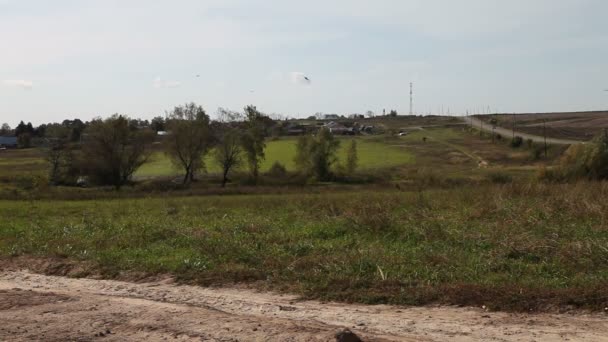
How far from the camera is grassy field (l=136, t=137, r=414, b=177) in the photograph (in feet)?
255

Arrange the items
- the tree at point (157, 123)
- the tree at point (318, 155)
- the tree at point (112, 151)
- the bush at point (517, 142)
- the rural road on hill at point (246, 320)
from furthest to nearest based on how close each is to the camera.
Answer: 1. the tree at point (157, 123)
2. the bush at point (517, 142)
3. the tree at point (318, 155)
4. the tree at point (112, 151)
5. the rural road on hill at point (246, 320)

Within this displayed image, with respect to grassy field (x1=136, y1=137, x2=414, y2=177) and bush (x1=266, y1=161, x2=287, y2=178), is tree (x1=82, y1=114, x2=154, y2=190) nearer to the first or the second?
grassy field (x1=136, y1=137, x2=414, y2=177)

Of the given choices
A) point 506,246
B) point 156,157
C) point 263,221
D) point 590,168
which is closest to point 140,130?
point 156,157

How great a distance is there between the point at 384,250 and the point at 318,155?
65.2 m

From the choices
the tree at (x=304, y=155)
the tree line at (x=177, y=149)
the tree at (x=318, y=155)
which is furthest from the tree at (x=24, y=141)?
the tree at (x=318, y=155)

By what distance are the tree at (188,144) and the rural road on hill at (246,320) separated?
6414 cm

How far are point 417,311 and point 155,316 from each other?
320 centimetres

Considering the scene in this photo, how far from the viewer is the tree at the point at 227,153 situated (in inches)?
2987

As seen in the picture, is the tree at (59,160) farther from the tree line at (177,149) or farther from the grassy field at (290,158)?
the grassy field at (290,158)

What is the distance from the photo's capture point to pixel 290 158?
8512 cm

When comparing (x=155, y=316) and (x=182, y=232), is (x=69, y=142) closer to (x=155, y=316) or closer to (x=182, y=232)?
(x=182, y=232)

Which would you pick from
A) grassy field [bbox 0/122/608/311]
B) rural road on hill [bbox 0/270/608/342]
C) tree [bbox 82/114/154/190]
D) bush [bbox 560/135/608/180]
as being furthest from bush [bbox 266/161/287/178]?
rural road on hill [bbox 0/270/608/342]

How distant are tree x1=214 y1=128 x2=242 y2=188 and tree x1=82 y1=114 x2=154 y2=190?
32.0ft

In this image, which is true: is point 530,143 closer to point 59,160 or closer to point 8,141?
point 59,160
